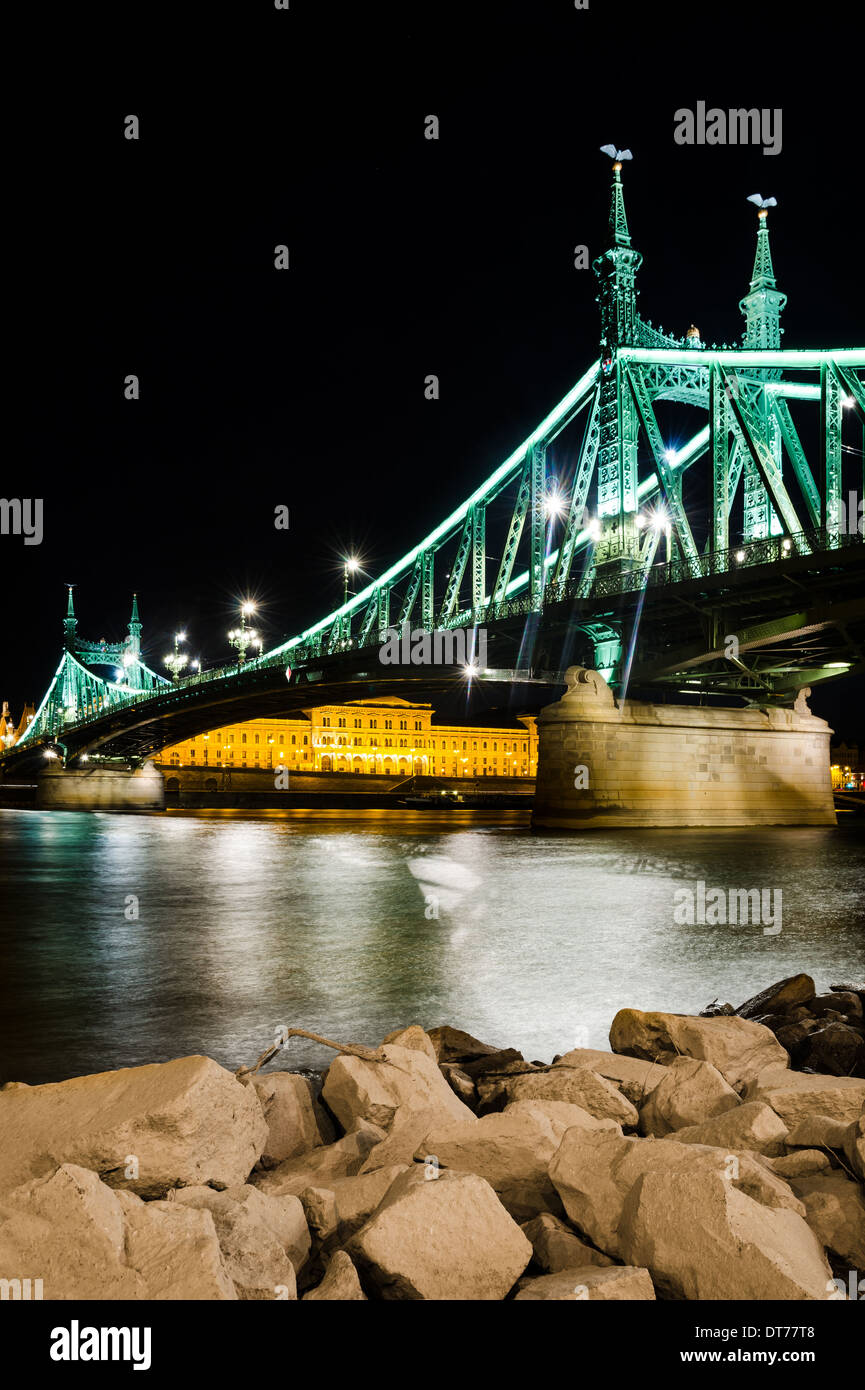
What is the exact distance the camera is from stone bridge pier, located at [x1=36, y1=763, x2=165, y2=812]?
244 feet

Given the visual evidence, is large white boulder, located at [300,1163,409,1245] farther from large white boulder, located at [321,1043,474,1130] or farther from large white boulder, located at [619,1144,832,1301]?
large white boulder, located at [619,1144,832,1301]

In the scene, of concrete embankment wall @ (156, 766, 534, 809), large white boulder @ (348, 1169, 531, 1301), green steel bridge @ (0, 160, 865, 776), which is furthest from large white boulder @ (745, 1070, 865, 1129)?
concrete embankment wall @ (156, 766, 534, 809)

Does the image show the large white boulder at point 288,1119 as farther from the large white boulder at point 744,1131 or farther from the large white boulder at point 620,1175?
the large white boulder at point 744,1131

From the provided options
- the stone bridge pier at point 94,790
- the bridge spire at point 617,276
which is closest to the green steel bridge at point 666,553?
the bridge spire at point 617,276

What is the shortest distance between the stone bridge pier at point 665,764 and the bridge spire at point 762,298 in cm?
2202

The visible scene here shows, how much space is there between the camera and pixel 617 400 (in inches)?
1619

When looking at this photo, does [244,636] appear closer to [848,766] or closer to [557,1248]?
[557,1248]

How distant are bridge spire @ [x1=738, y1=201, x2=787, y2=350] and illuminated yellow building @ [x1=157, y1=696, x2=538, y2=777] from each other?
72766 mm

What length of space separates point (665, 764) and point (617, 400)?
653 inches

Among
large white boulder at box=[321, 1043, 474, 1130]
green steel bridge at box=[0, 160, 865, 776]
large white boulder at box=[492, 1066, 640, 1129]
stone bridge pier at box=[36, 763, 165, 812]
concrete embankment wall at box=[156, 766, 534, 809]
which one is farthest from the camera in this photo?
concrete embankment wall at box=[156, 766, 534, 809]

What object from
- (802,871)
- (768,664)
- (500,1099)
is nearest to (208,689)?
(768,664)

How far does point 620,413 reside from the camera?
40.6 metres

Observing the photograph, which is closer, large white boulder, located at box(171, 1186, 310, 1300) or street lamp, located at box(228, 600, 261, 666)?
large white boulder, located at box(171, 1186, 310, 1300)

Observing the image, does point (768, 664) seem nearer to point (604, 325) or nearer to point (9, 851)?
point (604, 325)
